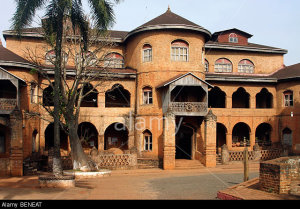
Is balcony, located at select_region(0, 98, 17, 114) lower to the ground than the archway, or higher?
higher

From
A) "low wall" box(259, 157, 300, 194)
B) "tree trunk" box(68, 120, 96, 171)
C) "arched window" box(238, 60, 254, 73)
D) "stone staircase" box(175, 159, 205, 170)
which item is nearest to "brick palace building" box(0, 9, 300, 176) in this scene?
"arched window" box(238, 60, 254, 73)

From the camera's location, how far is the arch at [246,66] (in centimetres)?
3334

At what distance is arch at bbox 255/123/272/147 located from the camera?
31.0m

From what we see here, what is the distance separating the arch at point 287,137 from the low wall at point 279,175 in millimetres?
19047

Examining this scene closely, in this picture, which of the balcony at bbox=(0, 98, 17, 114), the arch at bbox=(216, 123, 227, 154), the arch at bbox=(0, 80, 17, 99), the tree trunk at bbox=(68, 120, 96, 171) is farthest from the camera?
the arch at bbox=(216, 123, 227, 154)

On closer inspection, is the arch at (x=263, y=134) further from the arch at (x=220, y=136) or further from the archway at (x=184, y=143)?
the archway at (x=184, y=143)

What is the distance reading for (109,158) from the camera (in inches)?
932

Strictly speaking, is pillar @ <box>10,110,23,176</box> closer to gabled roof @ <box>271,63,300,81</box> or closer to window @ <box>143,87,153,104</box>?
window @ <box>143,87,153,104</box>

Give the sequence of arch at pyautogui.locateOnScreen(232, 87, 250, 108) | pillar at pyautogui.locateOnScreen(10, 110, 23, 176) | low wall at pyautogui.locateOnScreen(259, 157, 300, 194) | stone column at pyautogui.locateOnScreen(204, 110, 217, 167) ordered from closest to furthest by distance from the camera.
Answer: low wall at pyautogui.locateOnScreen(259, 157, 300, 194) < pillar at pyautogui.locateOnScreen(10, 110, 23, 176) < stone column at pyautogui.locateOnScreen(204, 110, 217, 167) < arch at pyautogui.locateOnScreen(232, 87, 250, 108)

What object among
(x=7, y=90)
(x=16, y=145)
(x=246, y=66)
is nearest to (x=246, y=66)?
(x=246, y=66)

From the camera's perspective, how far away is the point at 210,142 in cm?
2481

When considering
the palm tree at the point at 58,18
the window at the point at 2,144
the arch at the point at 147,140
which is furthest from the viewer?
the arch at the point at 147,140

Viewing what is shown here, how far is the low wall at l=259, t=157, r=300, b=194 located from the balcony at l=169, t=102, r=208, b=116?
43.4ft

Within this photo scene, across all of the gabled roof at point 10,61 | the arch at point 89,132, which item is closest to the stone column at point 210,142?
the arch at point 89,132
